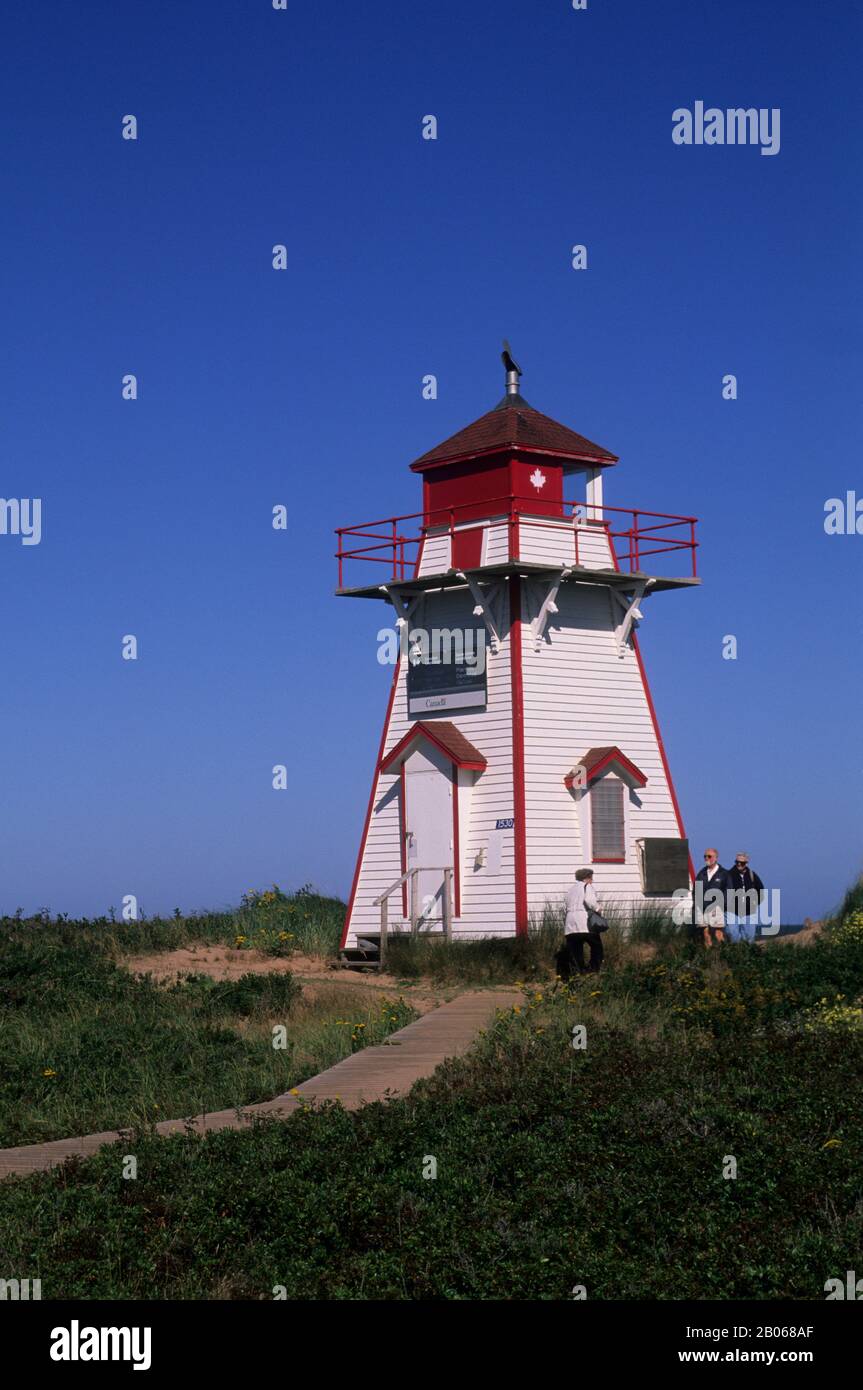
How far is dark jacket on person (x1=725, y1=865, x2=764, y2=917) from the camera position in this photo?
27594mm

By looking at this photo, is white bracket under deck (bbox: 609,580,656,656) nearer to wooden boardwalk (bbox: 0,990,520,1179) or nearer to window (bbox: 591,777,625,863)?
window (bbox: 591,777,625,863)

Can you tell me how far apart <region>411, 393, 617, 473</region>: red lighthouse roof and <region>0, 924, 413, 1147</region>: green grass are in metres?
10.1

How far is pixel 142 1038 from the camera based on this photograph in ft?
64.9

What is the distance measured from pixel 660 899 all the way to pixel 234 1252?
2023cm

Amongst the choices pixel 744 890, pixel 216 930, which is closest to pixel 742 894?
pixel 744 890

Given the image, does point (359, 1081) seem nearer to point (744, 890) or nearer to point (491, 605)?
point (744, 890)

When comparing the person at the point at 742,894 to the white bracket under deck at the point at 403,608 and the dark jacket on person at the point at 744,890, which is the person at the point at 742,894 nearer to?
the dark jacket on person at the point at 744,890

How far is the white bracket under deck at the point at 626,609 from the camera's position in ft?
101

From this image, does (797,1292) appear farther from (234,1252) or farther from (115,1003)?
(115,1003)

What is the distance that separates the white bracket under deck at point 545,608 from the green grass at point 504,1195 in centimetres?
1420

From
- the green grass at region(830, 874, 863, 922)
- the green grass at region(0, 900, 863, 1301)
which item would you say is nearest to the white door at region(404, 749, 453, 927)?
the green grass at region(830, 874, 863, 922)

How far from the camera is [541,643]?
29422 millimetres

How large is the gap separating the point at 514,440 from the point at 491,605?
293cm
